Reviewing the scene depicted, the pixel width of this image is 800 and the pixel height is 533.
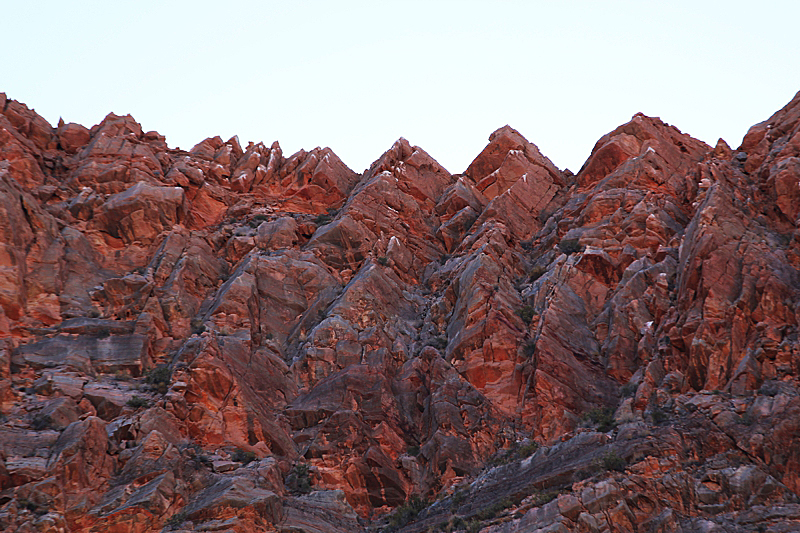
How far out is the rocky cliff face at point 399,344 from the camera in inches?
1486

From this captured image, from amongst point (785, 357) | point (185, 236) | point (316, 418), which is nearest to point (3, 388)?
point (316, 418)

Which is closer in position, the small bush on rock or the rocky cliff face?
the rocky cliff face

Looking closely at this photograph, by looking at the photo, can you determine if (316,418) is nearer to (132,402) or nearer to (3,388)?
(132,402)

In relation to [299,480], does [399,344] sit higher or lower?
higher

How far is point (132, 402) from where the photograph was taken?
43.8 meters

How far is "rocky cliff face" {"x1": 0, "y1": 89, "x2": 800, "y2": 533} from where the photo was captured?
37750 millimetres

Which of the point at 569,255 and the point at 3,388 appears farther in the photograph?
the point at 569,255

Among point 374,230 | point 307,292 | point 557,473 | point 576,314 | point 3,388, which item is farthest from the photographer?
point 374,230

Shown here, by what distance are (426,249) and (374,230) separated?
154 inches

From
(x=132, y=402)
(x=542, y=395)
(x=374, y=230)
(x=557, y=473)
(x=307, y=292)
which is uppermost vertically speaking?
(x=374, y=230)

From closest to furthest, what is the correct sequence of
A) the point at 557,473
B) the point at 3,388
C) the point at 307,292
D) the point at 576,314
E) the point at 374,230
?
the point at 557,473 < the point at 3,388 < the point at 576,314 < the point at 307,292 < the point at 374,230

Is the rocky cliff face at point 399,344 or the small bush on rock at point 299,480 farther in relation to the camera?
the small bush on rock at point 299,480

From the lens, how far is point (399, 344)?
51.3 metres

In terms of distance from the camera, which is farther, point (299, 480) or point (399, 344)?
point (399, 344)
